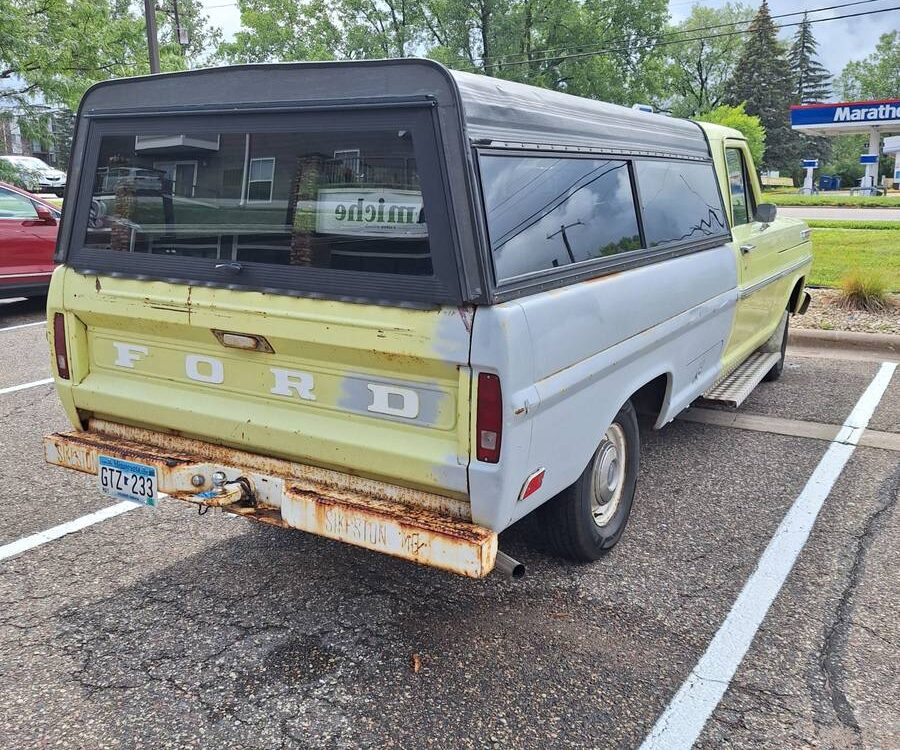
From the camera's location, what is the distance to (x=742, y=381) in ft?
18.6

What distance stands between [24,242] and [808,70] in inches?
3187

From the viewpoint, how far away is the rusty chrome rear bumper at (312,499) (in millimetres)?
2758

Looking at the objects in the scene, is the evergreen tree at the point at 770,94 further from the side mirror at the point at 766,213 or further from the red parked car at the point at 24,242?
the side mirror at the point at 766,213

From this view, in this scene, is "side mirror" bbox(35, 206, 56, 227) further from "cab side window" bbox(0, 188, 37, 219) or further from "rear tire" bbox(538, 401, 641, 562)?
"rear tire" bbox(538, 401, 641, 562)

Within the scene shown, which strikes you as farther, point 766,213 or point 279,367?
point 766,213

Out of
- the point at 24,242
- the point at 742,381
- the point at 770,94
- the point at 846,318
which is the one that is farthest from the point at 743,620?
the point at 770,94

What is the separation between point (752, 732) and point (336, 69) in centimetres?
266

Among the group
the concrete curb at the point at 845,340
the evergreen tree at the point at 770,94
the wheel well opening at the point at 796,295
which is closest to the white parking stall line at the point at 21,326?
the wheel well opening at the point at 796,295

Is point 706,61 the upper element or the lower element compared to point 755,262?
upper

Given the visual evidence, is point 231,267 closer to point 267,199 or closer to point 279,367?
point 267,199

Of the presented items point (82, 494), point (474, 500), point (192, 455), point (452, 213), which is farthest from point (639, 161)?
point (82, 494)

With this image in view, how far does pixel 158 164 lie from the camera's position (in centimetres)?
343

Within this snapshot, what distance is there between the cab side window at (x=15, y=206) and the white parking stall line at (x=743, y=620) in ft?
29.8

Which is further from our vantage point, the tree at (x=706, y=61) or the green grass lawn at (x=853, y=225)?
the tree at (x=706, y=61)
